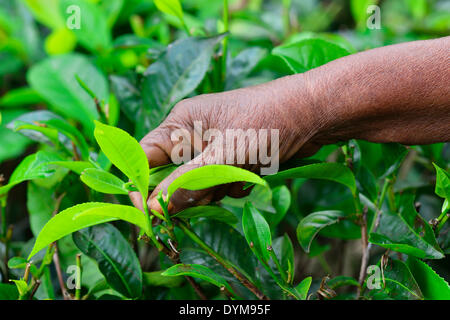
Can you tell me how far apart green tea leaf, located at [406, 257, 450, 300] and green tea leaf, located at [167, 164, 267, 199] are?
0.37 m

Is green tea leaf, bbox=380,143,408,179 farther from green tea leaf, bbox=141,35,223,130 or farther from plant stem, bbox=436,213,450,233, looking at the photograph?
green tea leaf, bbox=141,35,223,130

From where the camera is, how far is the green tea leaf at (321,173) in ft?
2.47

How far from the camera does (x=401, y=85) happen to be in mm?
767

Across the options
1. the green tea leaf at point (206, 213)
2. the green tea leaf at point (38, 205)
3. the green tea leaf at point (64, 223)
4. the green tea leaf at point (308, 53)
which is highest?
the green tea leaf at point (308, 53)

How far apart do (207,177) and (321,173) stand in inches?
9.9

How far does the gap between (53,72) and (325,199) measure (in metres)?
0.86

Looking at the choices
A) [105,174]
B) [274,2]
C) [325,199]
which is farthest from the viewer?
[274,2]

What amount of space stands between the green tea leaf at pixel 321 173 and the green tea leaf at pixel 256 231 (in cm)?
7

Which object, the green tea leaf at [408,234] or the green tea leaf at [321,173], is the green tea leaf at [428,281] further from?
the green tea leaf at [321,173]

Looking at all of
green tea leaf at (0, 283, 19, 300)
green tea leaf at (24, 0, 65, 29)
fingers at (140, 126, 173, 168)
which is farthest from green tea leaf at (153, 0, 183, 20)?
green tea leaf at (24, 0, 65, 29)

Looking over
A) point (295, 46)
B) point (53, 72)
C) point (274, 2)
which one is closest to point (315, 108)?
point (295, 46)

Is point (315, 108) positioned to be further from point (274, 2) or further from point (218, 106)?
point (274, 2)

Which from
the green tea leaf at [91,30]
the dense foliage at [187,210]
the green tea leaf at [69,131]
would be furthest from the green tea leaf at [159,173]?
the green tea leaf at [91,30]

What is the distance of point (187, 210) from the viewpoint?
2.41 ft
